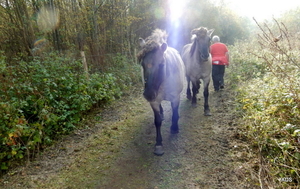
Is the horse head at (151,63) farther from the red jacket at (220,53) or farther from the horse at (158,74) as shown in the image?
the red jacket at (220,53)

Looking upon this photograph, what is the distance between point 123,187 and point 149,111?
10.2 feet

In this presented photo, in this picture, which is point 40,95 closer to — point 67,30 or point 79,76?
point 79,76

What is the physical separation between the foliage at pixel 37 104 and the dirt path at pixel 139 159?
0.33 meters

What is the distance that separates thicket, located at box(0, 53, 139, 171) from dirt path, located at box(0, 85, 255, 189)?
1.05 feet

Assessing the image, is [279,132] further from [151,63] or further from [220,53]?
[220,53]

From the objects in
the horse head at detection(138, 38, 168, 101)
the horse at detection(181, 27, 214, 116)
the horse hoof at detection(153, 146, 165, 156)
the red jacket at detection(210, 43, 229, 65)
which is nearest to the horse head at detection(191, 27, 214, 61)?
the horse at detection(181, 27, 214, 116)

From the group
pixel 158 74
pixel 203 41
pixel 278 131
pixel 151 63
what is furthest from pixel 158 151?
pixel 203 41

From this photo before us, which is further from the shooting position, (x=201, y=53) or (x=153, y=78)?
(x=201, y=53)

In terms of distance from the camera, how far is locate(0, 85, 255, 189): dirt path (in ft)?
8.76

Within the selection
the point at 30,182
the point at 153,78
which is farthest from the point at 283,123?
the point at 30,182

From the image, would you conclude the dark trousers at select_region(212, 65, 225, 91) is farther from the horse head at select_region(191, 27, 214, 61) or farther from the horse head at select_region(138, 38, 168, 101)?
the horse head at select_region(138, 38, 168, 101)

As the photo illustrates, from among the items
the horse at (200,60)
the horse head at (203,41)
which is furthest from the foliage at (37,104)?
the horse head at (203,41)

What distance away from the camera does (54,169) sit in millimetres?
3064

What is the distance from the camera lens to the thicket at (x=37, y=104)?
2.92 m
